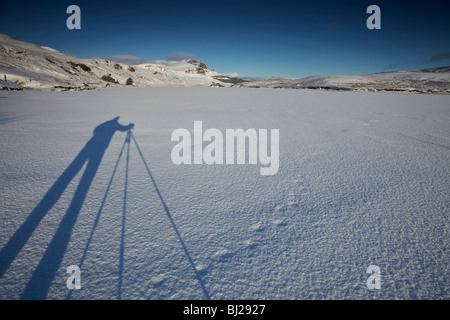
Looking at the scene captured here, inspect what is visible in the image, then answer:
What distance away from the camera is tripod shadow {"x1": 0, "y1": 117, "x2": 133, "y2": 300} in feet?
4.46

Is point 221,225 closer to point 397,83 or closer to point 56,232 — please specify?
point 56,232

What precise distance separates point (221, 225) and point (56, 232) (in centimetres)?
160

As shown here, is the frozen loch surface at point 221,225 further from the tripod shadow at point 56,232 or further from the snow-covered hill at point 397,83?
the snow-covered hill at point 397,83

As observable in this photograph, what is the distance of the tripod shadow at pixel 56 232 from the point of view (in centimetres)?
136

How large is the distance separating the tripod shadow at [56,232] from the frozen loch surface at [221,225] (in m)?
0.01

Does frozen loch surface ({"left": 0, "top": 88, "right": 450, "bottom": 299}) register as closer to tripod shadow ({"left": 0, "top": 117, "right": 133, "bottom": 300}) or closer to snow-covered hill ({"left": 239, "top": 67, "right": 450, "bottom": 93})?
tripod shadow ({"left": 0, "top": 117, "right": 133, "bottom": 300})

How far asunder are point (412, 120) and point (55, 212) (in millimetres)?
10663

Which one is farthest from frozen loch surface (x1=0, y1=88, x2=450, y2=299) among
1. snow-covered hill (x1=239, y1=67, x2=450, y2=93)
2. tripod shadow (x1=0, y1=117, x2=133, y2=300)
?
snow-covered hill (x1=239, y1=67, x2=450, y2=93)

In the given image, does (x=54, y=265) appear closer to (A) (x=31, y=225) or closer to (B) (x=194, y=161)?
(A) (x=31, y=225)

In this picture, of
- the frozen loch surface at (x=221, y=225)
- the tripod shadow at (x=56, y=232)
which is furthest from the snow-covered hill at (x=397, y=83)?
the tripod shadow at (x=56, y=232)

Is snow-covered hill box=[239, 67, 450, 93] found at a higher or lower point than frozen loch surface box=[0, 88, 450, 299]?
higher

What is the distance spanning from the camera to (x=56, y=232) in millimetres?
1796

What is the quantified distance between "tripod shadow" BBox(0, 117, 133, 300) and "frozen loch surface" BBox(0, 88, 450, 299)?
1 cm

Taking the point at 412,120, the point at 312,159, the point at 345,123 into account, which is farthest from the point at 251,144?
the point at 412,120
